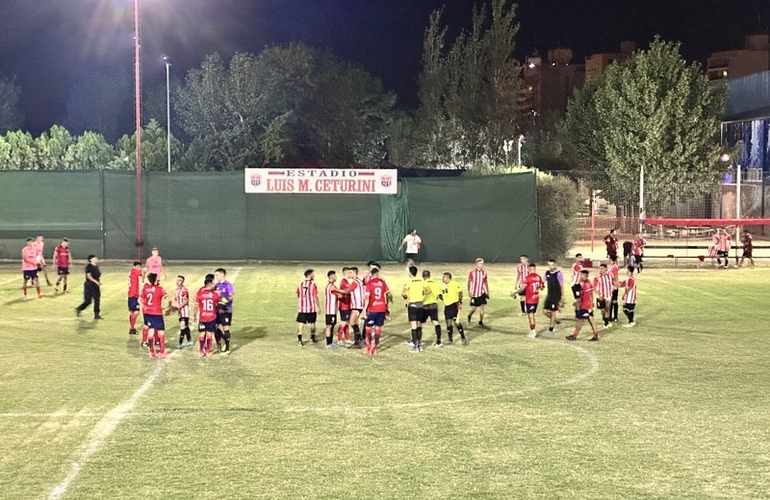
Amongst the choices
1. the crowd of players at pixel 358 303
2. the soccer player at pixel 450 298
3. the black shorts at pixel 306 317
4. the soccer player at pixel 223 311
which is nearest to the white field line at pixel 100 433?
the crowd of players at pixel 358 303

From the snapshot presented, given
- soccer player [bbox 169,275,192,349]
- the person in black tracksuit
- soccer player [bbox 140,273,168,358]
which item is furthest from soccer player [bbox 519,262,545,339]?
the person in black tracksuit

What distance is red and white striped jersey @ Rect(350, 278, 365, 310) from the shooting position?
1602 cm

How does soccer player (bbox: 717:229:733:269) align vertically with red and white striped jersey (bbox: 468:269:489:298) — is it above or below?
above

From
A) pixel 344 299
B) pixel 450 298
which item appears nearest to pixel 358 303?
pixel 344 299

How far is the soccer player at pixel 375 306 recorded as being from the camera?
15.5m

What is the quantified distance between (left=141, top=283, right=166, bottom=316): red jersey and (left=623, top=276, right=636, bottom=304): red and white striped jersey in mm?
9741

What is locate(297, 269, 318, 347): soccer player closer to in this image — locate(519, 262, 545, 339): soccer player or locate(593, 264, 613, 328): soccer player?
locate(519, 262, 545, 339): soccer player

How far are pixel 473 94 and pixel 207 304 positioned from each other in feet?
143

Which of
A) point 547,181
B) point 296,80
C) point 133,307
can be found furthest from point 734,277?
point 296,80

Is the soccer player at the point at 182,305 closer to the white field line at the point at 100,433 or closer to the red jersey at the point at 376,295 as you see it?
the white field line at the point at 100,433

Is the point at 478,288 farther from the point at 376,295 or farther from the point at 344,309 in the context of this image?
the point at 376,295

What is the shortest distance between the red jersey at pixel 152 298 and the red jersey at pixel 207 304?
69 centimetres

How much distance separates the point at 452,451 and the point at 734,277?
2165 centimetres

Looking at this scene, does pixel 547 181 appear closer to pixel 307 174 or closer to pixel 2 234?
pixel 307 174
